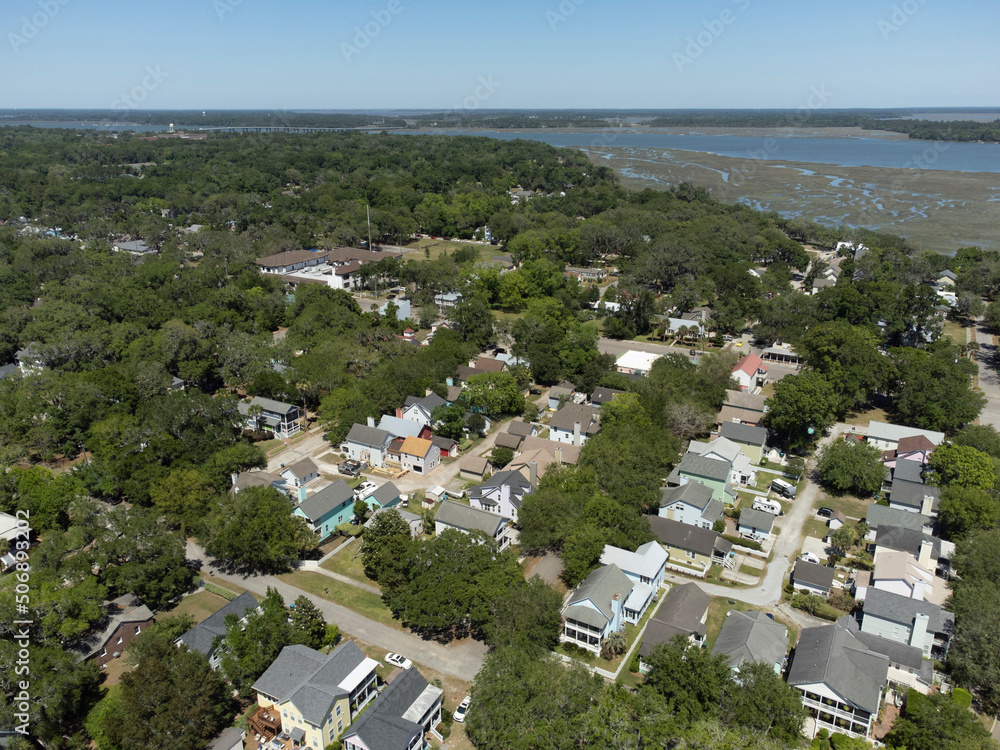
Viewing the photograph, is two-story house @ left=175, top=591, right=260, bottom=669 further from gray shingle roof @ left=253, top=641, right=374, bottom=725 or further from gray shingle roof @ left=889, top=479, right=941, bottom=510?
gray shingle roof @ left=889, top=479, right=941, bottom=510

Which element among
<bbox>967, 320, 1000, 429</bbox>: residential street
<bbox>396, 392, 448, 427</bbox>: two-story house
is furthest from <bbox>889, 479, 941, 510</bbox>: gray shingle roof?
<bbox>396, 392, 448, 427</bbox>: two-story house

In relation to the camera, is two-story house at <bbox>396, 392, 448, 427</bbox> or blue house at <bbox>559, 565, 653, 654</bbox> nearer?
blue house at <bbox>559, 565, 653, 654</bbox>

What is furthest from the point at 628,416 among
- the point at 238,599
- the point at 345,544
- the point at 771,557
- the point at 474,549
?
the point at 238,599

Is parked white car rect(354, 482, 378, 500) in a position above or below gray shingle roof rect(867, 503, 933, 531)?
below

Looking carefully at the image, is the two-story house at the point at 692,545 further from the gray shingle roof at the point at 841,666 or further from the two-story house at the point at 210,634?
the two-story house at the point at 210,634

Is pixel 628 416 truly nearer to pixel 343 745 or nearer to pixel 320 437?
pixel 320 437

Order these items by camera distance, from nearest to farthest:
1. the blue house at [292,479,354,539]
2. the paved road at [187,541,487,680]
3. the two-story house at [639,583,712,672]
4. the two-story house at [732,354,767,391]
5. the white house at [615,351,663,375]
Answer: the two-story house at [639,583,712,672]
the paved road at [187,541,487,680]
the blue house at [292,479,354,539]
the two-story house at [732,354,767,391]
the white house at [615,351,663,375]

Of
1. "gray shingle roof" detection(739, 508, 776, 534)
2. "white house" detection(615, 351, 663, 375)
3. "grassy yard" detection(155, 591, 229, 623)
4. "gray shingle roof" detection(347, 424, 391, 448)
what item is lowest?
"grassy yard" detection(155, 591, 229, 623)

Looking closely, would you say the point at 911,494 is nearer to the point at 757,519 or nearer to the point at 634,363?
the point at 757,519
